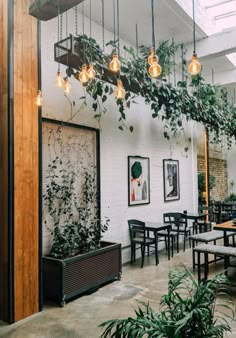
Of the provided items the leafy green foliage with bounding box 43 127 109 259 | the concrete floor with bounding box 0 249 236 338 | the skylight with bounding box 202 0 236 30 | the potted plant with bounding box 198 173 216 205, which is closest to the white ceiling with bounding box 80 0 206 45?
the skylight with bounding box 202 0 236 30

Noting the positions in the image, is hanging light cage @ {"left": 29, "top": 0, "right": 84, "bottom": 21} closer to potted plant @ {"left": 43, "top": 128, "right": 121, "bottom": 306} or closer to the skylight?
potted plant @ {"left": 43, "top": 128, "right": 121, "bottom": 306}

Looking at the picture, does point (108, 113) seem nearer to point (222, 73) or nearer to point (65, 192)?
point (65, 192)

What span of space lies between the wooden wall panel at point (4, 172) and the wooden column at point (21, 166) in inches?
0.4

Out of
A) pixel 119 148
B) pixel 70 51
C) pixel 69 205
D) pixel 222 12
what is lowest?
pixel 69 205

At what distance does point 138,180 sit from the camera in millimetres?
6121

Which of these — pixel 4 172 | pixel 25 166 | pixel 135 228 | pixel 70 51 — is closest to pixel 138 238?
pixel 135 228

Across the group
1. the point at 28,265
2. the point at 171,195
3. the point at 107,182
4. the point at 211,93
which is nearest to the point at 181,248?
the point at 171,195

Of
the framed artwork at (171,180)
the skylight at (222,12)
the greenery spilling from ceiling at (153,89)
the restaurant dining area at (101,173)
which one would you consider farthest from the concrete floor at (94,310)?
the skylight at (222,12)

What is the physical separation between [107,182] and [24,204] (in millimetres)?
2061

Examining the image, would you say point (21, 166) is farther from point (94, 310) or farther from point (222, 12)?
point (222, 12)

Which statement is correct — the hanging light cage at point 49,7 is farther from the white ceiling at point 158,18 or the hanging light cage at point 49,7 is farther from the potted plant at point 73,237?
the white ceiling at point 158,18

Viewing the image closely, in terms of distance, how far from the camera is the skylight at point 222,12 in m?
5.71

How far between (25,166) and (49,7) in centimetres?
175

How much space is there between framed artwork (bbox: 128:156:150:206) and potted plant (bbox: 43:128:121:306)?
1.08 m
